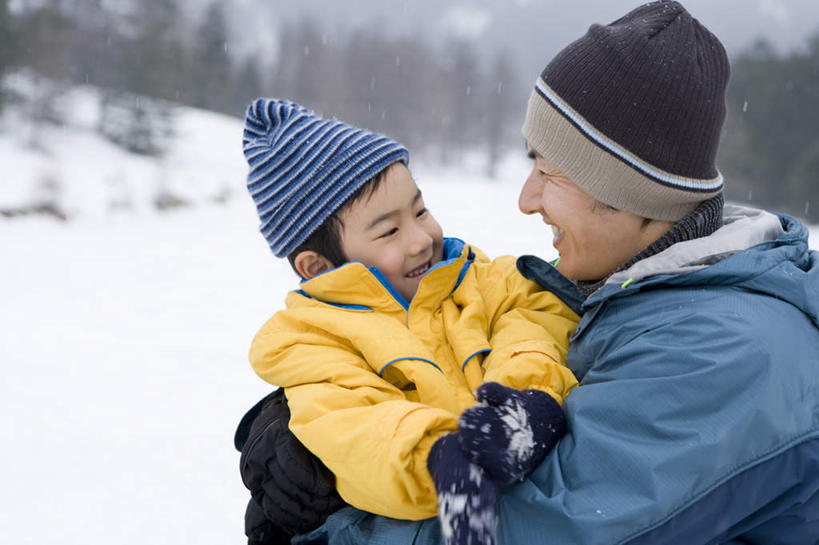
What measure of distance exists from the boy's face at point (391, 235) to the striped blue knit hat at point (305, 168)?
0.19 ft

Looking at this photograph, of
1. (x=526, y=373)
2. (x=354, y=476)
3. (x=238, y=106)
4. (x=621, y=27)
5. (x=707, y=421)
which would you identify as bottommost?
(x=238, y=106)

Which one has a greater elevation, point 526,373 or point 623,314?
point 623,314

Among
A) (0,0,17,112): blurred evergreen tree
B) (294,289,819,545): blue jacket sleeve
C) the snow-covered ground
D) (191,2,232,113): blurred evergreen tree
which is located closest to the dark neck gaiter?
(294,289,819,545): blue jacket sleeve

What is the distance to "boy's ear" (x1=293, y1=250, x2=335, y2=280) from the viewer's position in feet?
6.78

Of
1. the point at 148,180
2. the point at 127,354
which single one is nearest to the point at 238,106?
the point at 148,180

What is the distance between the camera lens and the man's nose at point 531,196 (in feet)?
5.79

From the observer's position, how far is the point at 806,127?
21.3 m

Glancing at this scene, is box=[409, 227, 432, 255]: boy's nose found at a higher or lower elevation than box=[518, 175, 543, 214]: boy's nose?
lower

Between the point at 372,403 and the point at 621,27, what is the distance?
1.11 m

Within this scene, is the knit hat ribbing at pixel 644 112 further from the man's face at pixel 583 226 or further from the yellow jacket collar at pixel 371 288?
the yellow jacket collar at pixel 371 288

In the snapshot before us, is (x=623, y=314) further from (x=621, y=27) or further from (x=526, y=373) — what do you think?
(x=621, y=27)

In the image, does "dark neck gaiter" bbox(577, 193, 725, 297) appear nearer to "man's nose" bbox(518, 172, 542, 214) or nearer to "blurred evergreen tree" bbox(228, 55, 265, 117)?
"man's nose" bbox(518, 172, 542, 214)

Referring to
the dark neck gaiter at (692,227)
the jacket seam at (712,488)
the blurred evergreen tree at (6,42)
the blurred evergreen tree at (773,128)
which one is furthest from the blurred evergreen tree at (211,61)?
the jacket seam at (712,488)

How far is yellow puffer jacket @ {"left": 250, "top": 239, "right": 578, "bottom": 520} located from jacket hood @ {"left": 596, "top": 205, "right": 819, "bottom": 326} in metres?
0.28
